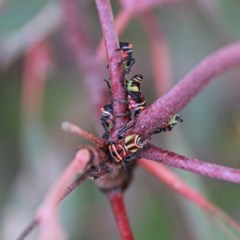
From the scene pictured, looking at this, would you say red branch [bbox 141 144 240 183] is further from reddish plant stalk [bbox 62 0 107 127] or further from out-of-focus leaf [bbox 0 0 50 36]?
out-of-focus leaf [bbox 0 0 50 36]

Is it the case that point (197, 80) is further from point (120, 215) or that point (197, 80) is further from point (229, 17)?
point (229, 17)

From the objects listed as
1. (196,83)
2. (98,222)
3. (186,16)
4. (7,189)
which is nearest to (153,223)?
(98,222)

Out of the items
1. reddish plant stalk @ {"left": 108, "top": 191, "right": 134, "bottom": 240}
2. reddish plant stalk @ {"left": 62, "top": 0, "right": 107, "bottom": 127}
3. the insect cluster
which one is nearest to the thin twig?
the insect cluster

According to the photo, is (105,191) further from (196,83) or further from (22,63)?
(22,63)

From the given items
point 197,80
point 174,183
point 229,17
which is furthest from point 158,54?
point 197,80

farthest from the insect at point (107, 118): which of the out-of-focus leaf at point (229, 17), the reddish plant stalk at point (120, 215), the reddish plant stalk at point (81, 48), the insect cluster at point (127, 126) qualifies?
the out-of-focus leaf at point (229, 17)

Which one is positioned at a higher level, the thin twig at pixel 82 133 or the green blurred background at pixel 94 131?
the green blurred background at pixel 94 131

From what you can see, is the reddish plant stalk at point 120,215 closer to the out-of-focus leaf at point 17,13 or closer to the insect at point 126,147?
the insect at point 126,147
